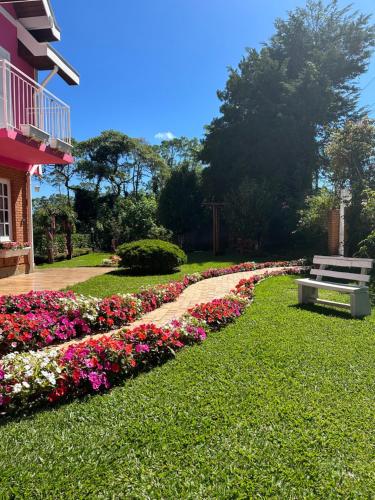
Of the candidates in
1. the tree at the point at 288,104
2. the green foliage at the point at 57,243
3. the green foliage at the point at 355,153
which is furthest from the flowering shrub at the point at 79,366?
the tree at the point at 288,104

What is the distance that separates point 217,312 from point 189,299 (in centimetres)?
199

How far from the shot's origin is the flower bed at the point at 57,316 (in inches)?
164

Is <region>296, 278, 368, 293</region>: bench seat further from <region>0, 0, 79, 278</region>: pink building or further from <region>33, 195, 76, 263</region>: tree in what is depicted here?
<region>33, 195, 76, 263</region>: tree

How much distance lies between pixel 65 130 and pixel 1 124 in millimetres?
2283

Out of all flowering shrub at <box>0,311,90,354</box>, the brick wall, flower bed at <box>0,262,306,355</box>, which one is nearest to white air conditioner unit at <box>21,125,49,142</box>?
the brick wall

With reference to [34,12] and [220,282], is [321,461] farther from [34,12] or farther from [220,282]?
[34,12]

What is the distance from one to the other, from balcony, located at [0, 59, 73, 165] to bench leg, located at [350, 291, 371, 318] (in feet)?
23.8

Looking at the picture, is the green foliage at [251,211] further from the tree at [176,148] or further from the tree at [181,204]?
the tree at [176,148]

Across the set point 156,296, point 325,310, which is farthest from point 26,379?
point 325,310

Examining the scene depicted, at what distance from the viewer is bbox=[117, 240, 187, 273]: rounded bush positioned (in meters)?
10.8

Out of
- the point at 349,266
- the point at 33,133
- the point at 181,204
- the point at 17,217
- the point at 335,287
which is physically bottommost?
the point at 335,287

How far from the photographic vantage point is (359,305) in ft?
18.1

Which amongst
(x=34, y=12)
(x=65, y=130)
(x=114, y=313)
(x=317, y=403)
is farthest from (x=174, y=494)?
(x=34, y=12)

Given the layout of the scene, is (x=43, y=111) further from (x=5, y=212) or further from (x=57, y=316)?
(x=57, y=316)
